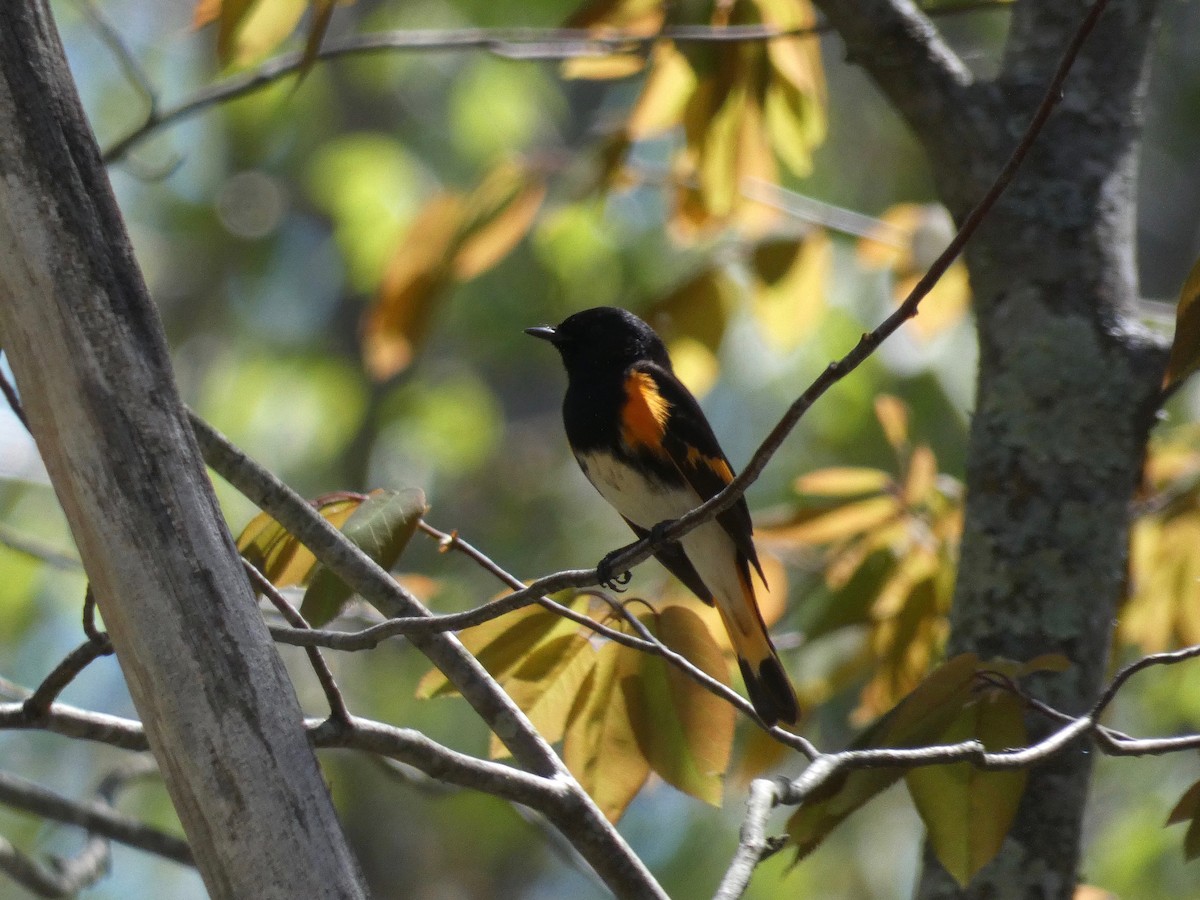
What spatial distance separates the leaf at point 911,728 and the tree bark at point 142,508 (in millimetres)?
571

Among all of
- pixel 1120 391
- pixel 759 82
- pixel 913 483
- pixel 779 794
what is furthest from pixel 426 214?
pixel 779 794

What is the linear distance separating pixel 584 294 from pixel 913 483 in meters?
4.21

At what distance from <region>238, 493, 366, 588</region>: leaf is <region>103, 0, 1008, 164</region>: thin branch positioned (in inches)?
34.3

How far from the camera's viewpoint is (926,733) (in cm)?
155

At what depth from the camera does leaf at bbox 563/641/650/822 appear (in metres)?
1.82

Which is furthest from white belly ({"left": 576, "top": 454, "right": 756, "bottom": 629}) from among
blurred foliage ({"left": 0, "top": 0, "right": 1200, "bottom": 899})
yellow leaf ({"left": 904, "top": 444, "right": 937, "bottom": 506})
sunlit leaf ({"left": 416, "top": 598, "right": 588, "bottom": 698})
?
sunlit leaf ({"left": 416, "top": 598, "right": 588, "bottom": 698})

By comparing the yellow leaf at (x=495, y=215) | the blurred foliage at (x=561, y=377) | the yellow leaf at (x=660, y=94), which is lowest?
the blurred foliage at (x=561, y=377)

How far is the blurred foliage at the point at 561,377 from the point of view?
2455 millimetres


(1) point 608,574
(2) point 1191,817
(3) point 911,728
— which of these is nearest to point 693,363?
(1) point 608,574

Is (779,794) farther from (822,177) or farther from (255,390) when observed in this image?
(822,177)

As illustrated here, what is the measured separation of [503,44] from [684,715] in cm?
161

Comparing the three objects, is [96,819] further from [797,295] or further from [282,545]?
[797,295]

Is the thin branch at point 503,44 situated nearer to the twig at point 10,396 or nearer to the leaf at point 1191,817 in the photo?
the twig at point 10,396

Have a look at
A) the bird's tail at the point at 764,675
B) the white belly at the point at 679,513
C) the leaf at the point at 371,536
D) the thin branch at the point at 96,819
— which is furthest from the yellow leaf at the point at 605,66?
the thin branch at the point at 96,819
